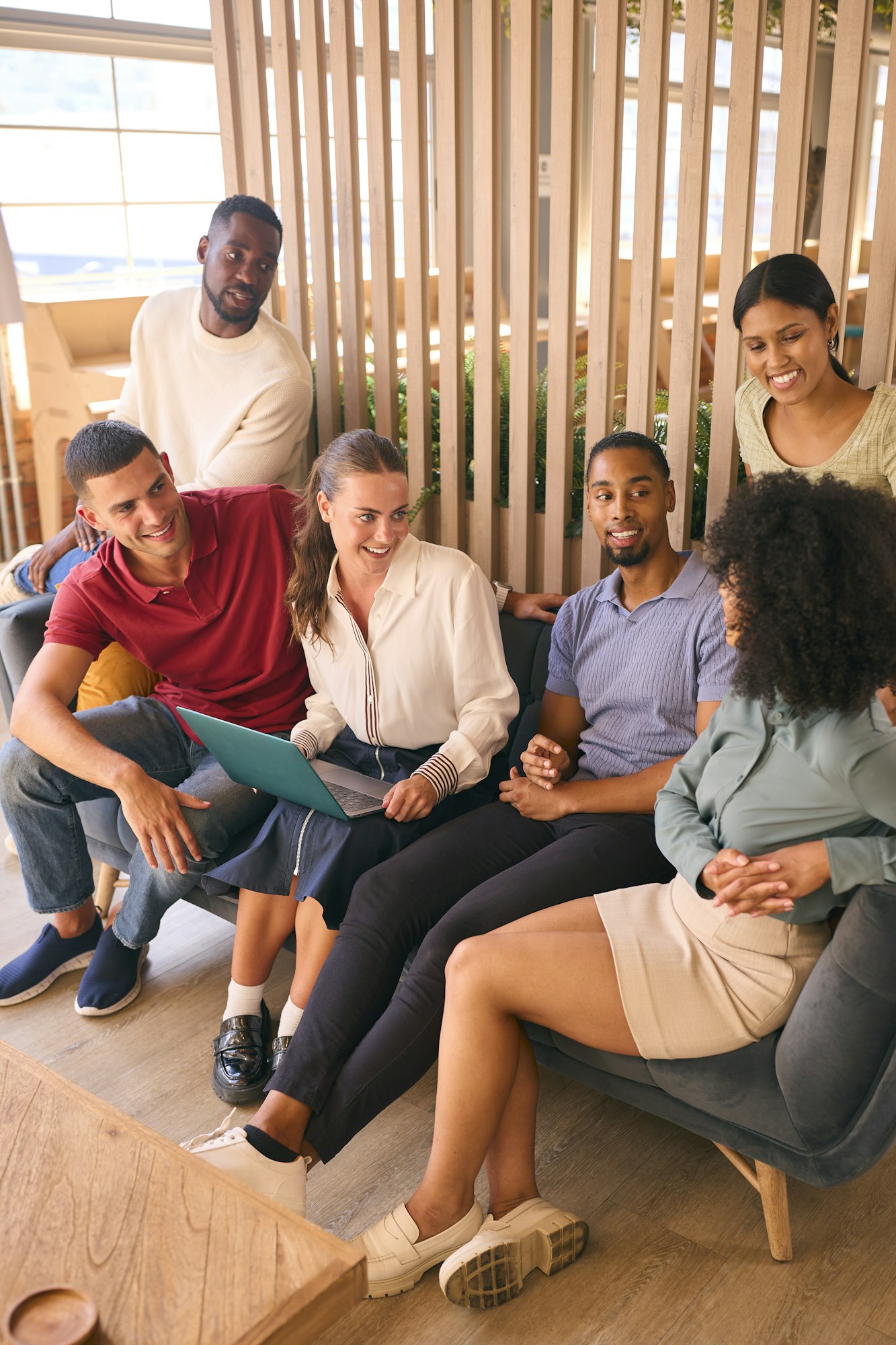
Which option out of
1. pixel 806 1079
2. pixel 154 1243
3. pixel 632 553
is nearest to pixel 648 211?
pixel 632 553

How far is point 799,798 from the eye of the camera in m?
1.57

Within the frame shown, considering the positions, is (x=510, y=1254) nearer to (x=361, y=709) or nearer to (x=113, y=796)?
(x=361, y=709)

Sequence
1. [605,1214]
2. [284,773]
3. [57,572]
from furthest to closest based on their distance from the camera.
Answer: [57,572]
[284,773]
[605,1214]

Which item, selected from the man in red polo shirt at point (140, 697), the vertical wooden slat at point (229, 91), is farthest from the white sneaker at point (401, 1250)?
the vertical wooden slat at point (229, 91)

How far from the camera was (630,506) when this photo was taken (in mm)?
2170

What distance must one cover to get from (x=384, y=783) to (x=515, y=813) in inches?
10.6

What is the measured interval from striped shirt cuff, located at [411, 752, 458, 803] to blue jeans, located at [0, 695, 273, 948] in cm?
38

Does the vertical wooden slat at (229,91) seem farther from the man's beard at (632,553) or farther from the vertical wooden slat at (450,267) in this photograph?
the man's beard at (632,553)

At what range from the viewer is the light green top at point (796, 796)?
150 cm

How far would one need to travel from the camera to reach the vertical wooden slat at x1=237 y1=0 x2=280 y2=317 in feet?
10.6

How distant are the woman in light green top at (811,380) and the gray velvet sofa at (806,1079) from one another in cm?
94

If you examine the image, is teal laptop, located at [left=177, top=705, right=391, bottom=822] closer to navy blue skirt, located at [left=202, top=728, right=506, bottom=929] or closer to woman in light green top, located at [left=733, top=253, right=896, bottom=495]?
navy blue skirt, located at [left=202, top=728, right=506, bottom=929]

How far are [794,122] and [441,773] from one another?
1.45 m

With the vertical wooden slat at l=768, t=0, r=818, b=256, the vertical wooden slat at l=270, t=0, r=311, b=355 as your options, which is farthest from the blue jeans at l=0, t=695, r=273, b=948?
the vertical wooden slat at l=768, t=0, r=818, b=256
